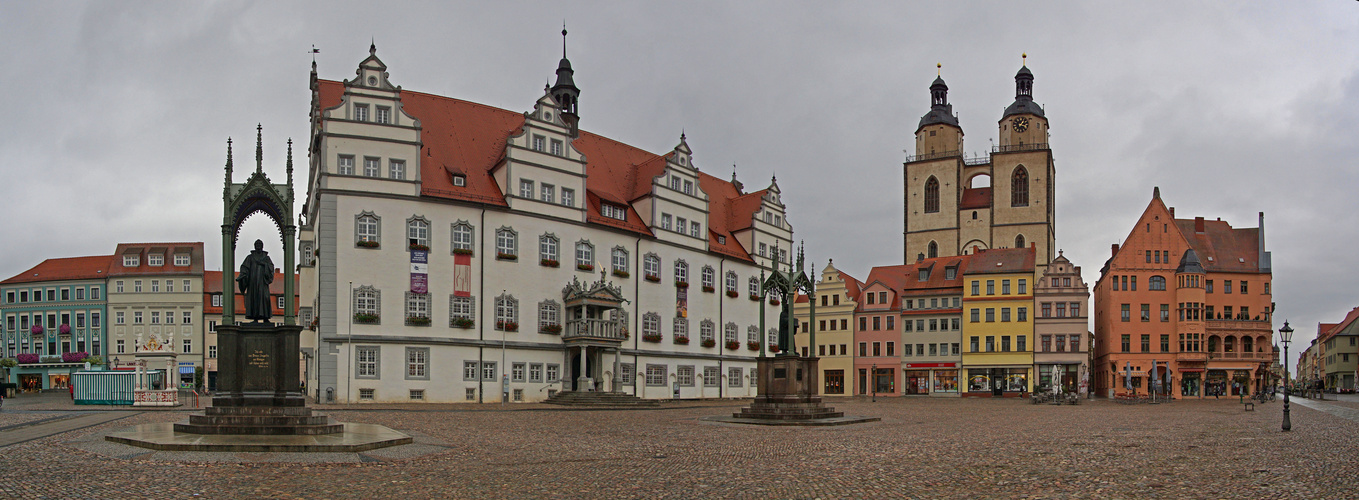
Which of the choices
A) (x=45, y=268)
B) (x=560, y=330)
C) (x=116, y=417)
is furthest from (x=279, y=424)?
(x=45, y=268)

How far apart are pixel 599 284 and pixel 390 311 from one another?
35.0 ft

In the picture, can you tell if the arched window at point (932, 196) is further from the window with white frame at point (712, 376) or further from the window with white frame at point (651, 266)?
the window with white frame at point (651, 266)

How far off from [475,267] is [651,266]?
479 inches

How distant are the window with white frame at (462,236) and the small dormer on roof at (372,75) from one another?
6728mm

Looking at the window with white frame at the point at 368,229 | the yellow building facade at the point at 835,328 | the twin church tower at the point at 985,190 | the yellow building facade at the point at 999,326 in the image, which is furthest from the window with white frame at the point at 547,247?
the twin church tower at the point at 985,190

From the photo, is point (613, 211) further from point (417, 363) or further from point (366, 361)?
point (366, 361)

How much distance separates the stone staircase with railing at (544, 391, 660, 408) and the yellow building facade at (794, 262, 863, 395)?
37.4 m

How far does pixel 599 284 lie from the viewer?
170 ft

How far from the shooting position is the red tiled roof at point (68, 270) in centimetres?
8681

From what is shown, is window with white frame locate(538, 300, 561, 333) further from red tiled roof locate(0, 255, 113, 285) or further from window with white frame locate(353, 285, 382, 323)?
red tiled roof locate(0, 255, 113, 285)

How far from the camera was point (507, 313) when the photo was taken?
162ft

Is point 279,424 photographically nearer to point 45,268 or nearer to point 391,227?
point 391,227

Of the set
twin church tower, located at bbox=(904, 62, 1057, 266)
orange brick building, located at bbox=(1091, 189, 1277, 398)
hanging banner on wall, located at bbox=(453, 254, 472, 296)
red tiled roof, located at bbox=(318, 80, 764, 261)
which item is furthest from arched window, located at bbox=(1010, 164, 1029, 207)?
hanging banner on wall, located at bbox=(453, 254, 472, 296)

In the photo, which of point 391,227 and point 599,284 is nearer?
point 391,227
